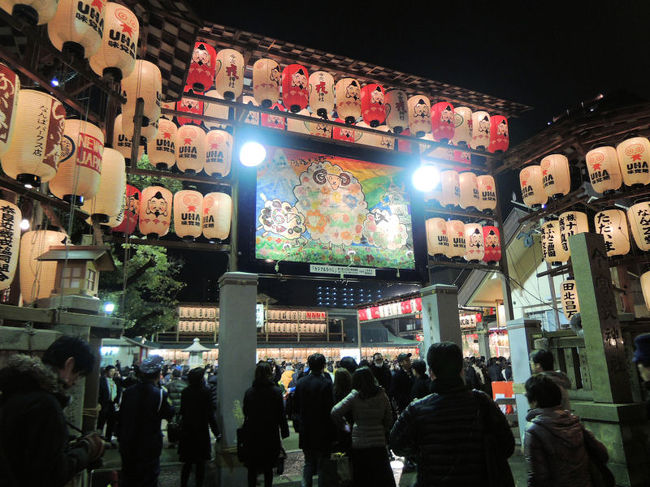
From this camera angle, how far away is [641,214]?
11.9 meters

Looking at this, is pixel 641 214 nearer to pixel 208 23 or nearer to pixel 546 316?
pixel 546 316

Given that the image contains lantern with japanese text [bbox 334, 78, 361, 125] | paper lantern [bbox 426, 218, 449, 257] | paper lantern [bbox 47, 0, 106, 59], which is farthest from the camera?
Result: paper lantern [bbox 426, 218, 449, 257]

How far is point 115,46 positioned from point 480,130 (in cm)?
1037

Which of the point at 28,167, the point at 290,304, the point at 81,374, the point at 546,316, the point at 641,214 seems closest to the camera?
the point at 81,374

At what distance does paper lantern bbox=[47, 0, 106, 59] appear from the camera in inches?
233

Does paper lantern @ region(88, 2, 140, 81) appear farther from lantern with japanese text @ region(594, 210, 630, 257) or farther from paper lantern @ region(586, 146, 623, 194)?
lantern with japanese text @ region(594, 210, 630, 257)

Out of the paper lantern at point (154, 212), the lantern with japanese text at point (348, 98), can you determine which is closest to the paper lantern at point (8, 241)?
the paper lantern at point (154, 212)

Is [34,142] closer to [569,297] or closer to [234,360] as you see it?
[234,360]

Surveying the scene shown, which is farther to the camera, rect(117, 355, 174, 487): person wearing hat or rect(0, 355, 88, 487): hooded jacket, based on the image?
rect(117, 355, 174, 487): person wearing hat

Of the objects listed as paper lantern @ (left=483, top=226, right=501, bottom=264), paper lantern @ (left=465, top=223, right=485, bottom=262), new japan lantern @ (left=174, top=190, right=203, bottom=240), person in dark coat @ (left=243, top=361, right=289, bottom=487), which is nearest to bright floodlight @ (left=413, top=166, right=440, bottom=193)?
paper lantern @ (left=465, top=223, right=485, bottom=262)

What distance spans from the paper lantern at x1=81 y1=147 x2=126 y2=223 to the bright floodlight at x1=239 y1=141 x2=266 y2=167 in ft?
10.4

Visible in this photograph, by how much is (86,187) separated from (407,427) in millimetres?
6156

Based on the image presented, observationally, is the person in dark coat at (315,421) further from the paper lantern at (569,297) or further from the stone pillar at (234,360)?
the paper lantern at (569,297)

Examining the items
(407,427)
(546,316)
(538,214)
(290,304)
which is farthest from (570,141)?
(290,304)
